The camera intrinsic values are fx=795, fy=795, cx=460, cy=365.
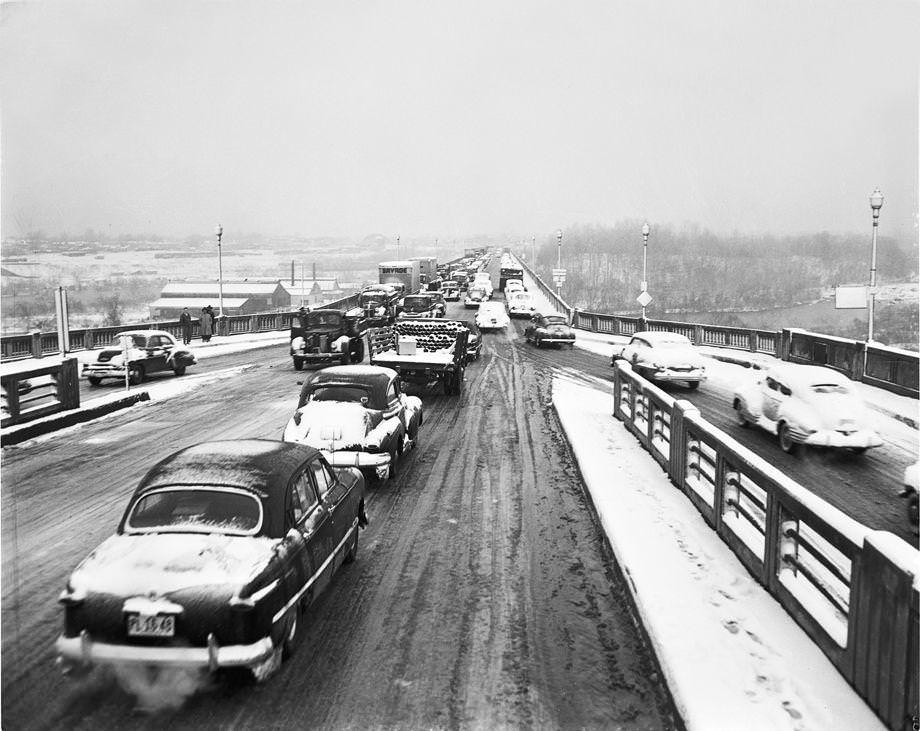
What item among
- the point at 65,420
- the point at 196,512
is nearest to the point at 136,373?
the point at 65,420

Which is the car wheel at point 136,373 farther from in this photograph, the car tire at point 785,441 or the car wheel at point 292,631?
the car wheel at point 292,631

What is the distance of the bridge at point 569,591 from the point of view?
5348 millimetres

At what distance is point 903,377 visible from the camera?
2194 cm

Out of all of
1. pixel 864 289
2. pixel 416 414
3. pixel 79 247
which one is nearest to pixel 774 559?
pixel 416 414

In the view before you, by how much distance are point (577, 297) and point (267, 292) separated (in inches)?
2118

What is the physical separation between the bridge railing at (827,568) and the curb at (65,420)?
12.4m

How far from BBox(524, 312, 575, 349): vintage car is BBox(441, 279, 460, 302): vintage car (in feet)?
107

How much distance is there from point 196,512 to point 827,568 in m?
5.00

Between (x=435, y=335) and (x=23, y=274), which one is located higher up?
(x=23, y=274)

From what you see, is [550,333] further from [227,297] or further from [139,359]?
[227,297]

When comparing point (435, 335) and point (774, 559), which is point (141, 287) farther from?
point (774, 559)

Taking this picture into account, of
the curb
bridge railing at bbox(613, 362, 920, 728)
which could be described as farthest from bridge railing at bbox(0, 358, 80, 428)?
bridge railing at bbox(613, 362, 920, 728)

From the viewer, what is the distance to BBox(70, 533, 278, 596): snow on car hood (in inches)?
215

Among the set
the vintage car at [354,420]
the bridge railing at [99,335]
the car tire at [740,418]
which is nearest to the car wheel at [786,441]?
the car tire at [740,418]
